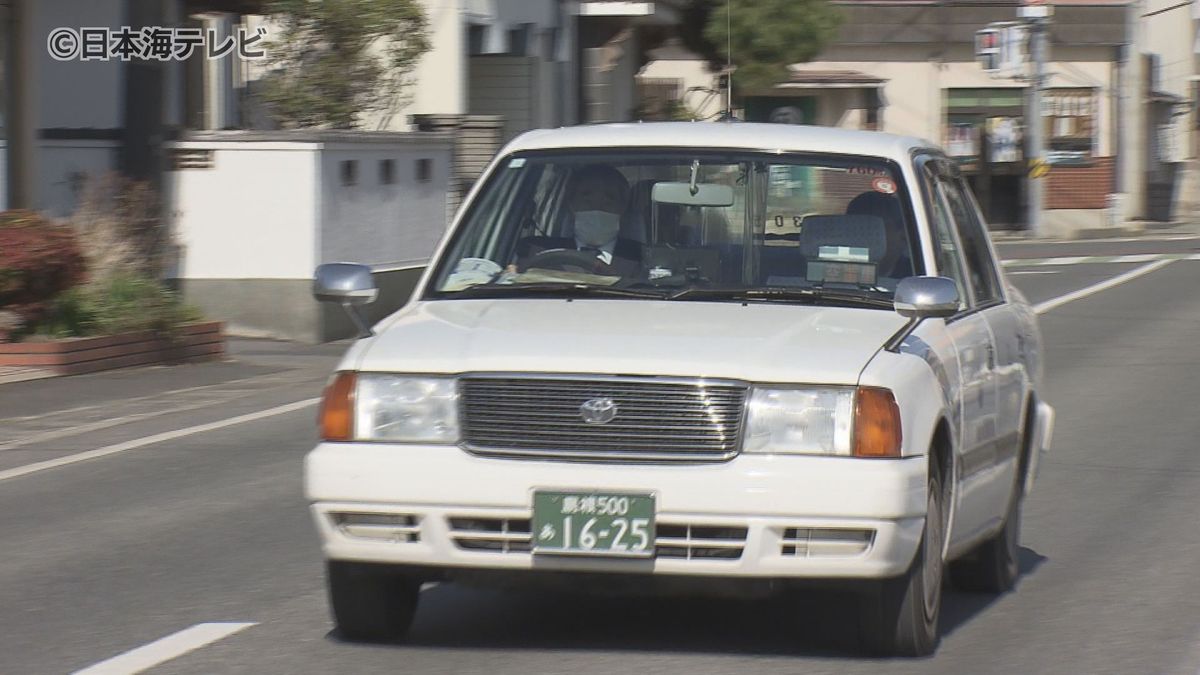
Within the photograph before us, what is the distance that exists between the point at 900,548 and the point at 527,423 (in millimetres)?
1087

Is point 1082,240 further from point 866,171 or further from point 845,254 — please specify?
point 845,254

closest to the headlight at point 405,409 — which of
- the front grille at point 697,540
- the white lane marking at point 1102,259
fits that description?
the front grille at point 697,540

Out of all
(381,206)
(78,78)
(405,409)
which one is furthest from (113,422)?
(78,78)

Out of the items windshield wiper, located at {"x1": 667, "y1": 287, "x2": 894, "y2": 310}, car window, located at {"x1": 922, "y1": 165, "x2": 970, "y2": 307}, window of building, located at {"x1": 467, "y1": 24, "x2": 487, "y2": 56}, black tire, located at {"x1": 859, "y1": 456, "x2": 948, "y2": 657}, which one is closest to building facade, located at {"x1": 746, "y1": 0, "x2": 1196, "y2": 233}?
window of building, located at {"x1": 467, "y1": 24, "x2": 487, "y2": 56}

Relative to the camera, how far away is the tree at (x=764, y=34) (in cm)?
3941

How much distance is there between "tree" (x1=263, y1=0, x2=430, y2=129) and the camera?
22625 mm

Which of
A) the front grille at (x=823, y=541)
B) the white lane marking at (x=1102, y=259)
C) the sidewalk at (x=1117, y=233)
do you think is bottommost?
the sidewalk at (x=1117, y=233)

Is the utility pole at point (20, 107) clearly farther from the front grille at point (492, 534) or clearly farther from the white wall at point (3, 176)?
the front grille at point (492, 534)

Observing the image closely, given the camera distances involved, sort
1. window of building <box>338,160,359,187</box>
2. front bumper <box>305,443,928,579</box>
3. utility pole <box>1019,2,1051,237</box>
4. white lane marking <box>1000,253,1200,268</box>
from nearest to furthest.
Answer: front bumper <box>305,443,928,579</box>
window of building <box>338,160,359,187</box>
white lane marking <box>1000,253,1200,268</box>
utility pole <box>1019,2,1051,237</box>

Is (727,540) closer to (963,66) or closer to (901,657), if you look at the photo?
(901,657)

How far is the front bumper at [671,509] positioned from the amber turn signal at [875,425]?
34mm

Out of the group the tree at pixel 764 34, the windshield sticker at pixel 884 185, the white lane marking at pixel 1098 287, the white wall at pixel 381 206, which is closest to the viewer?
the windshield sticker at pixel 884 185

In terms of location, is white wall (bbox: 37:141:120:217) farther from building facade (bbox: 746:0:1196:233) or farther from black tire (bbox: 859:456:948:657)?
building facade (bbox: 746:0:1196:233)

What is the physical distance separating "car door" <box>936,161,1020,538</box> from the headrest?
0.47 meters
